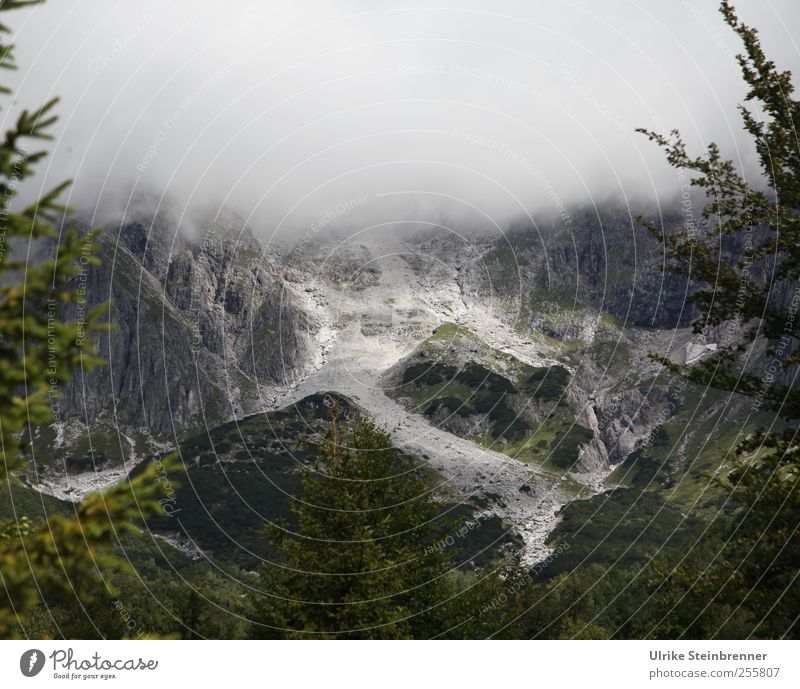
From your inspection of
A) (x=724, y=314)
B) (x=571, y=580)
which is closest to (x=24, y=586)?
(x=724, y=314)

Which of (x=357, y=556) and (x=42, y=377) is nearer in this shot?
(x=42, y=377)

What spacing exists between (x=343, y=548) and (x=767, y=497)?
46.8 ft

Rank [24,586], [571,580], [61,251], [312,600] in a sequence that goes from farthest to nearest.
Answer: [571,580] < [312,600] < [61,251] < [24,586]

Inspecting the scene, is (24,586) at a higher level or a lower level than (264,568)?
higher

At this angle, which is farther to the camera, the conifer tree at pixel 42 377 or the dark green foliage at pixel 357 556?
the dark green foliage at pixel 357 556

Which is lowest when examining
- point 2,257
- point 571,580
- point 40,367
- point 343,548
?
point 571,580

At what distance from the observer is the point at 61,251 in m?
10.6

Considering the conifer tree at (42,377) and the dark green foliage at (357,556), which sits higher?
the conifer tree at (42,377)

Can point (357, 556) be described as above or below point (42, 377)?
below

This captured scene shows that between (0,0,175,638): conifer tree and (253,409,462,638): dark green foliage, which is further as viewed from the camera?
(253,409,462,638): dark green foliage

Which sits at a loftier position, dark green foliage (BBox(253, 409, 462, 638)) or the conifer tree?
the conifer tree

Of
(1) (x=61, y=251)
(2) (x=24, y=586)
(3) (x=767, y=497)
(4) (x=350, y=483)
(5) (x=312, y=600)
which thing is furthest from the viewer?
(4) (x=350, y=483)
